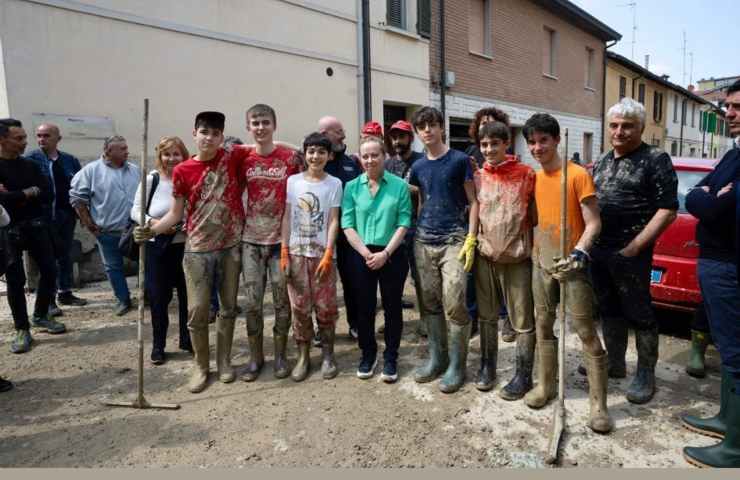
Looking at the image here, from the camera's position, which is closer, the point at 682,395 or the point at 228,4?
the point at 682,395

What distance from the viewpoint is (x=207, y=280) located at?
3.43m

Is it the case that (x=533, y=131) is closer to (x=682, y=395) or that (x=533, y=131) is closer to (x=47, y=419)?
(x=682, y=395)

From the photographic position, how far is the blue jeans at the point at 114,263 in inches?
206

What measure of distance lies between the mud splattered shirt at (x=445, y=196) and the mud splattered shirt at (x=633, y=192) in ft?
2.85

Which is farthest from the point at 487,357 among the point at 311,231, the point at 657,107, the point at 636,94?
the point at 657,107

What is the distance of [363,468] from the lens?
8.31 ft

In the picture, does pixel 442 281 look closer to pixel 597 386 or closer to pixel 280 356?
pixel 597 386

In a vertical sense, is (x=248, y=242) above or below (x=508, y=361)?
above

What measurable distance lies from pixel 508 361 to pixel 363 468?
174 centimetres

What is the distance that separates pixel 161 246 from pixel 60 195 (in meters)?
2.40

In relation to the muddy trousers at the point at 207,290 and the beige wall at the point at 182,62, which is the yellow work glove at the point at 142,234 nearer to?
the muddy trousers at the point at 207,290

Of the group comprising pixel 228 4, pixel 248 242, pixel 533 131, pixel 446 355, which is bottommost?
pixel 446 355

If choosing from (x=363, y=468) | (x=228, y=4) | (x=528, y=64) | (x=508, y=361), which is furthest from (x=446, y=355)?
(x=528, y=64)

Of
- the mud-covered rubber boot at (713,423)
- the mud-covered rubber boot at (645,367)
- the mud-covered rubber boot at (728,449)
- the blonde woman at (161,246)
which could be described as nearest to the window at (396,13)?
the blonde woman at (161,246)
